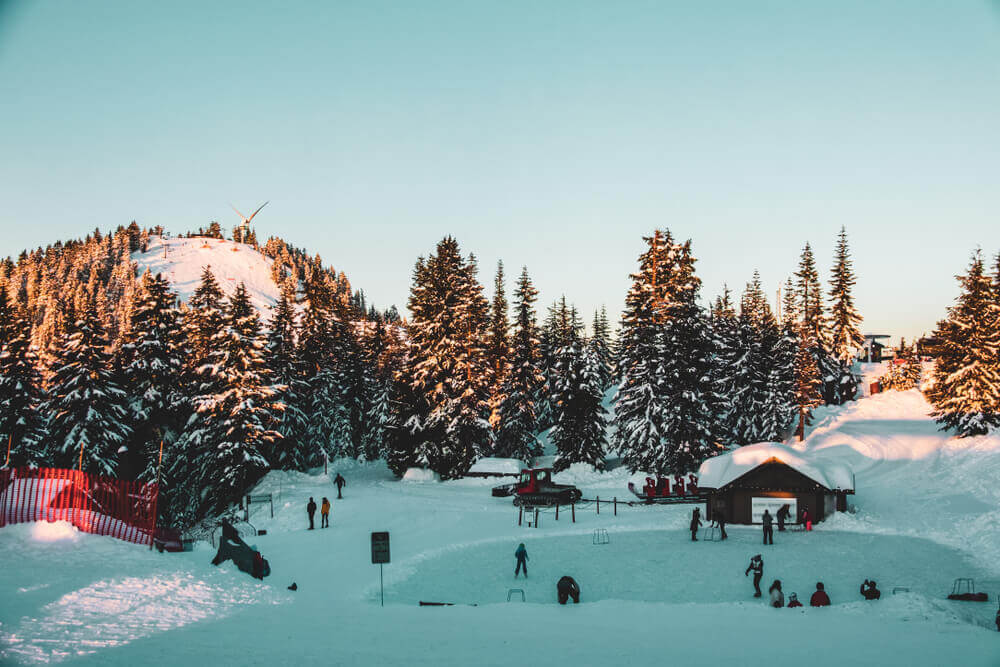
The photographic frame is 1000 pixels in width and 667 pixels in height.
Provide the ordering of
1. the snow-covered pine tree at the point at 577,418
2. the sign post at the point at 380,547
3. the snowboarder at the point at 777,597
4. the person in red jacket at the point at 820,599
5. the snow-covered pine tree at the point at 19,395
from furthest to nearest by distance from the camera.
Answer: the snow-covered pine tree at the point at 577,418 < the snow-covered pine tree at the point at 19,395 < the sign post at the point at 380,547 < the snowboarder at the point at 777,597 < the person in red jacket at the point at 820,599

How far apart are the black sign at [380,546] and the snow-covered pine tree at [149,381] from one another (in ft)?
96.8

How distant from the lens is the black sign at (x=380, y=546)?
58.1ft

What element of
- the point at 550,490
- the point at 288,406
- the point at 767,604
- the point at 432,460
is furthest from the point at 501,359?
the point at 767,604

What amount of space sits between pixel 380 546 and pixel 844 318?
6119 centimetres

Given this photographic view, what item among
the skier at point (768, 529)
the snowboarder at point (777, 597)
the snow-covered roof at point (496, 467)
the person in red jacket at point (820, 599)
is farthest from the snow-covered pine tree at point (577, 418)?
the person in red jacket at point (820, 599)

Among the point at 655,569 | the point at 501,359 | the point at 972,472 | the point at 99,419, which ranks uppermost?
the point at 501,359

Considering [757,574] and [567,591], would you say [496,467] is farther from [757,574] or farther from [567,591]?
[757,574]

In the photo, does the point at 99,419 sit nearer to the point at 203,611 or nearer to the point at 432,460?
the point at 432,460

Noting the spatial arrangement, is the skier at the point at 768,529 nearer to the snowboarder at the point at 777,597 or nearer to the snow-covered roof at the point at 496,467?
the snowboarder at the point at 777,597

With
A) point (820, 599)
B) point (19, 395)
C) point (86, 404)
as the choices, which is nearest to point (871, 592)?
point (820, 599)

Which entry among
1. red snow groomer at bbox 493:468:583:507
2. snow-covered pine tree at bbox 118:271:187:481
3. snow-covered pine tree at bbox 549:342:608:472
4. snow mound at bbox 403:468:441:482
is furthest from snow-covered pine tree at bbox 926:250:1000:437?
snow-covered pine tree at bbox 118:271:187:481

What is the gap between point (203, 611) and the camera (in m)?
14.5

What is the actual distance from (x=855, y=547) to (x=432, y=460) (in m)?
28.9

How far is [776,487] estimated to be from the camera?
29562 mm
